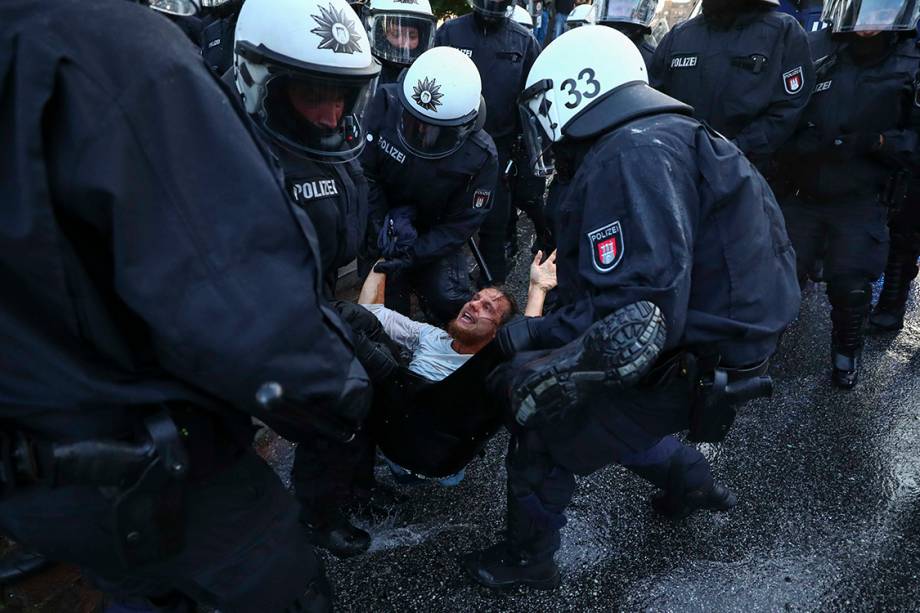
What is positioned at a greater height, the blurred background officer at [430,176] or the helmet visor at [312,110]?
the helmet visor at [312,110]

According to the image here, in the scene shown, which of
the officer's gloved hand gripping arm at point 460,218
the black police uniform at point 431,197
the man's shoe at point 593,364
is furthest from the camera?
the officer's gloved hand gripping arm at point 460,218

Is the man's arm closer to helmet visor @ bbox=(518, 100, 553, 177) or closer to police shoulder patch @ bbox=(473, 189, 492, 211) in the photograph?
helmet visor @ bbox=(518, 100, 553, 177)

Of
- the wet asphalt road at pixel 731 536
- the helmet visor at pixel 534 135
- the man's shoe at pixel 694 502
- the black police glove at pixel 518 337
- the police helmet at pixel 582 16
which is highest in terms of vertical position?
the helmet visor at pixel 534 135

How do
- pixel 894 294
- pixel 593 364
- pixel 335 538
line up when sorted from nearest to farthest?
pixel 593 364
pixel 335 538
pixel 894 294

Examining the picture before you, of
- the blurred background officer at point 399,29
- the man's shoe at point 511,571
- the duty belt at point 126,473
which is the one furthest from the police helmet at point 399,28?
the duty belt at point 126,473

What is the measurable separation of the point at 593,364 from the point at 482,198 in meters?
2.02

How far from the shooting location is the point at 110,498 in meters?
1.16

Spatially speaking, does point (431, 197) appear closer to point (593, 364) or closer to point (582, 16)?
point (593, 364)

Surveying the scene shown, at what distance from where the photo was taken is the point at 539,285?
2.60 m

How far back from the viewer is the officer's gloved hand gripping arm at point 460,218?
Result: 3328mm

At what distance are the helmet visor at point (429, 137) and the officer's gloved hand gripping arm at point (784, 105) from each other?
175 cm

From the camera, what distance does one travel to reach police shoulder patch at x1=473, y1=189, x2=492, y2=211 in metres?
3.39

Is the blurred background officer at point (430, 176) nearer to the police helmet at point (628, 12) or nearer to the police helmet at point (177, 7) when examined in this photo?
the police helmet at point (628, 12)

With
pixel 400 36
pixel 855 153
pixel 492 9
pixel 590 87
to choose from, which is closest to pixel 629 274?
pixel 590 87
